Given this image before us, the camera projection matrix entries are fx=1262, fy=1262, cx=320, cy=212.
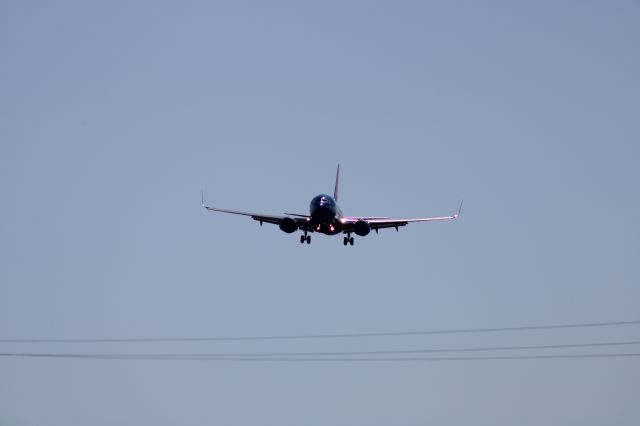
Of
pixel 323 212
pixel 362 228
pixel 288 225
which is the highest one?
pixel 362 228

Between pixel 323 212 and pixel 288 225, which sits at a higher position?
pixel 288 225

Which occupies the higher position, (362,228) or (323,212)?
(362,228)

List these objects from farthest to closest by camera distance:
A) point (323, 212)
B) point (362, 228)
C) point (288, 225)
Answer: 1. point (362, 228)
2. point (288, 225)
3. point (323, 212)

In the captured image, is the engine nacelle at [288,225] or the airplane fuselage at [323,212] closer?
the airplane fuselage at [323,212]

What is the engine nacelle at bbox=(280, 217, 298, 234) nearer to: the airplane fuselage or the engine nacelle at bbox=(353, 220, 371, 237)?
the airplane fuselage

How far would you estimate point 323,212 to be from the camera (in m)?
119

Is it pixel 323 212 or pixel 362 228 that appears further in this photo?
pixel 362 228

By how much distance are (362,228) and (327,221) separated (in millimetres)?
4023

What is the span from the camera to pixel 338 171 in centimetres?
17138

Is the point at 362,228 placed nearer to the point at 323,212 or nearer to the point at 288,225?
the point at 323,212

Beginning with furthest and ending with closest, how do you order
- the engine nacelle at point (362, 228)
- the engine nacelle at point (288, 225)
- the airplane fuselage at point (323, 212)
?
1. the engine nacelle at point (362, 228)
2. the engine nacelle at point (288, 225)
3. the airplane fuselage at point (323, 212)

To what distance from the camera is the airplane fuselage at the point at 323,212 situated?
120 meters

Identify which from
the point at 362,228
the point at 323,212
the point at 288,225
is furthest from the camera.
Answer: the point at 362,228

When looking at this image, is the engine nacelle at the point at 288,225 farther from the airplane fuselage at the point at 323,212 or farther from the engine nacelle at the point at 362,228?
the engine nacelle at the point at 362,228
